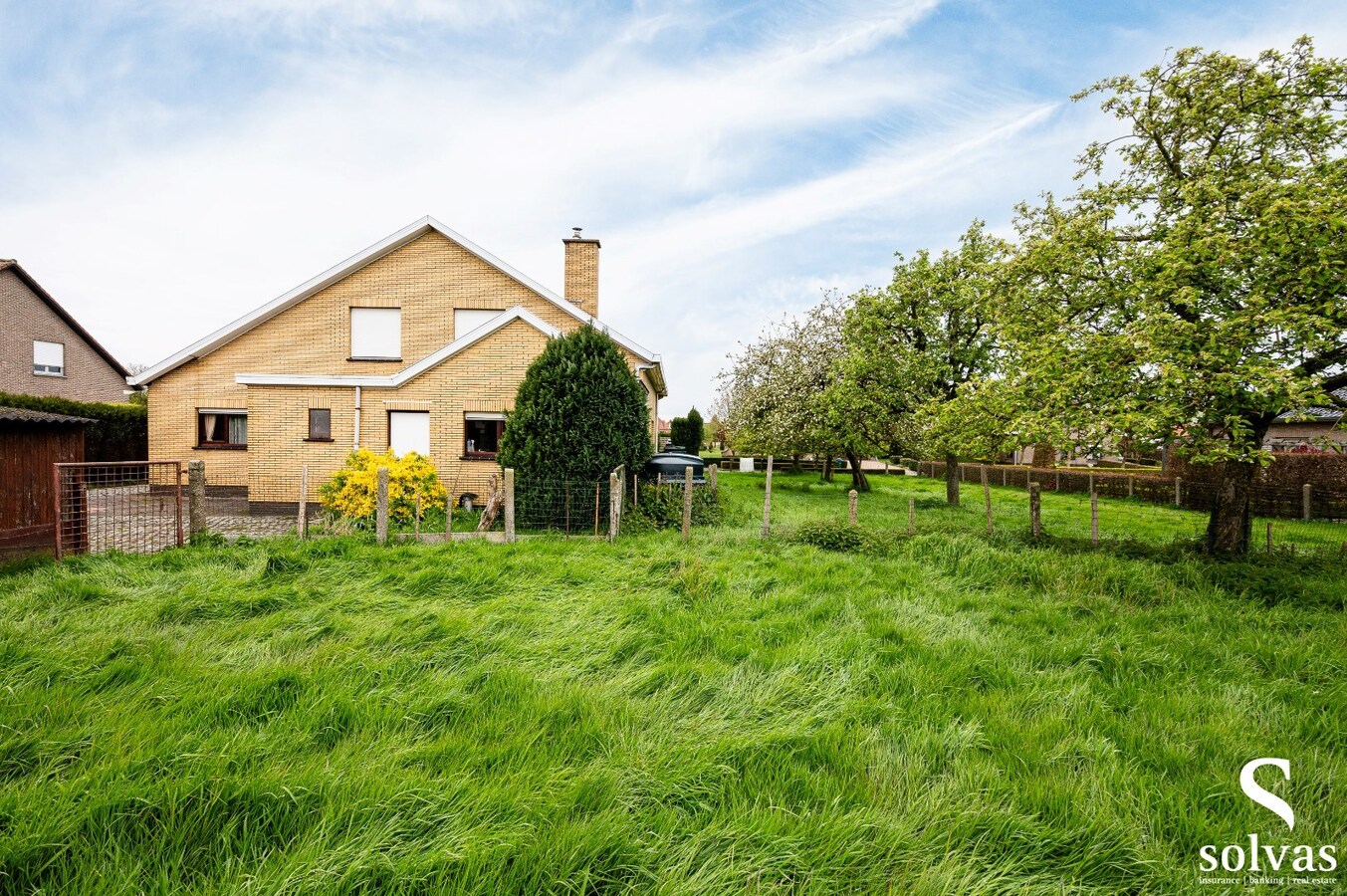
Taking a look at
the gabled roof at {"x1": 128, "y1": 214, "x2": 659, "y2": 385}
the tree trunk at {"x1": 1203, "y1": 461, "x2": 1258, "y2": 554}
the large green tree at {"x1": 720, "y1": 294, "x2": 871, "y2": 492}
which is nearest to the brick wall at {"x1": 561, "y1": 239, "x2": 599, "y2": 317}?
the gabled roof at {"x1": 128, "y1": 214, "x2": 659, "y2": 385}

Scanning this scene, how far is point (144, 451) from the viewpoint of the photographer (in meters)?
22.3

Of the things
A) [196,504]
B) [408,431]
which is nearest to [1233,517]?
[196,504]

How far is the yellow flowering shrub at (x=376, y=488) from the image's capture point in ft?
35.6

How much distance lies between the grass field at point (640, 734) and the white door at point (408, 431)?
7.64 m

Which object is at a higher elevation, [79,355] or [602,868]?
[79,355]

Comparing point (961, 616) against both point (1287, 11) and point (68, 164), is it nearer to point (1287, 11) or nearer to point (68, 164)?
point (1287, 11)

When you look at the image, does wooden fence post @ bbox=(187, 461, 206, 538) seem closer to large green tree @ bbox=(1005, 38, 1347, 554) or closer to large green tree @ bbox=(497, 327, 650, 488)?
large green tree @ bbox=(497, 327, 650, 488)

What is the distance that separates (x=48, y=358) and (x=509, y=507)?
102 ft

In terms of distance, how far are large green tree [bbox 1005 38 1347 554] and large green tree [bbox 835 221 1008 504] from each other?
5.44 m

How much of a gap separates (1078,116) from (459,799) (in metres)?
13.5

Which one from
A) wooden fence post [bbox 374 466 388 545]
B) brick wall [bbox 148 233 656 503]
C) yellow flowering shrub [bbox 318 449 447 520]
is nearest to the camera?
wooden fence post [bbox 374 466 388 545]

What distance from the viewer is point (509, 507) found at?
374 inches

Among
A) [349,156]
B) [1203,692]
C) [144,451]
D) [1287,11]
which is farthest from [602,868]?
[144,451]

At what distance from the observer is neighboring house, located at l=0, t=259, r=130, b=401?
911 inches
